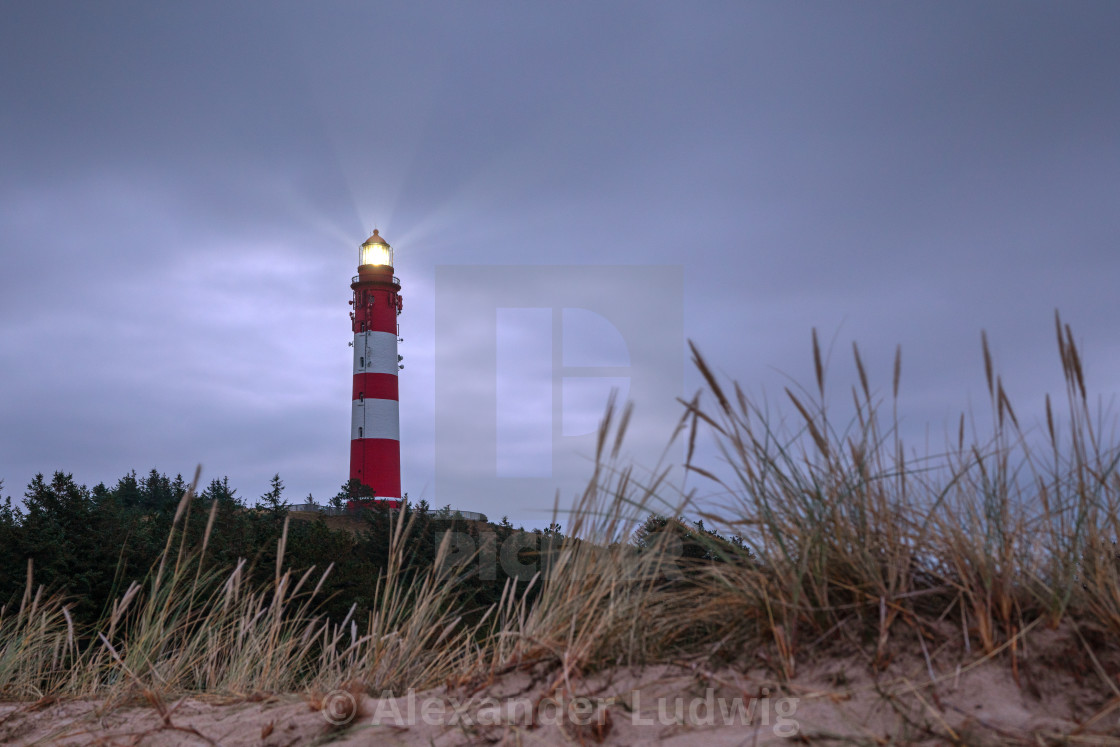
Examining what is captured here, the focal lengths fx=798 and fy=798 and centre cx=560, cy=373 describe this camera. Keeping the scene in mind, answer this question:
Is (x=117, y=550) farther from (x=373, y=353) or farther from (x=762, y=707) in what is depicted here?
(x=373, y=353)

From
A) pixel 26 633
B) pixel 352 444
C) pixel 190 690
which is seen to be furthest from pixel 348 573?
pixel 352 444

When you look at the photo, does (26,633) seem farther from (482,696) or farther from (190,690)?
(482,696)

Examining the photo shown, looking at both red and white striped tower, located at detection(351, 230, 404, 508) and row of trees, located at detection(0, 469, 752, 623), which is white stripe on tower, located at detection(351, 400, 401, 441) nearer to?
red and white striped tower, located at detection(351, 230, 404, 508)

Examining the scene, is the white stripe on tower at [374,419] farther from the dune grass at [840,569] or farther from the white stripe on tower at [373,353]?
the dune grass at [840,569]

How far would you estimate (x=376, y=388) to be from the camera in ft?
103

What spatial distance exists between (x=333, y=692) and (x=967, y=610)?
5.55 ft

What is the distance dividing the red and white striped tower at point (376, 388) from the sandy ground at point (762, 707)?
95.6 ft

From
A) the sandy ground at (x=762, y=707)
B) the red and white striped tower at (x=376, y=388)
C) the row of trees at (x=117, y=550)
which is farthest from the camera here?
the red and white striped tower at (x=376, y=388)

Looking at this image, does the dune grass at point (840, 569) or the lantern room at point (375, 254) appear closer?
the dune grass at point (840, 569)

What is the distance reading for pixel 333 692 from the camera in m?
2.27

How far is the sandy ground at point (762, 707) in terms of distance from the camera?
5.08 feet

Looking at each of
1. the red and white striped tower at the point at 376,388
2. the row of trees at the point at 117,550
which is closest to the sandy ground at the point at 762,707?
the row of trees at the point at 117,550

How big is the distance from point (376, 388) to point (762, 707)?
1202 inches

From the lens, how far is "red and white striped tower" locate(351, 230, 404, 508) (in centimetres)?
3100
